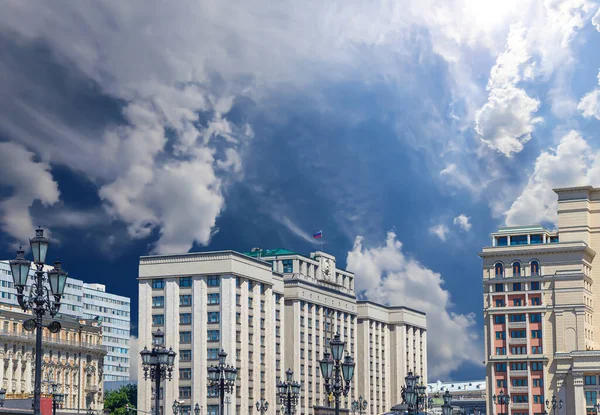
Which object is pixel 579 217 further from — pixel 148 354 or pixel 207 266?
pixel 148 354

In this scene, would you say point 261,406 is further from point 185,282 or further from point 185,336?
point 185,282

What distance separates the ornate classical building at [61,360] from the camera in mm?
131125

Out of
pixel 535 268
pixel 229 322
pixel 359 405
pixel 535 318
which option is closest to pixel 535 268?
pixel 535 268

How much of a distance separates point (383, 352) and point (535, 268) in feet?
190

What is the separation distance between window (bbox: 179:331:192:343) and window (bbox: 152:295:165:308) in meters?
4.79

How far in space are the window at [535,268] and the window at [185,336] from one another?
4534cm

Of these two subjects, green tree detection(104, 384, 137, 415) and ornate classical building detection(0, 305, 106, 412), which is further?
green tree detection(104, 384, 137, 415)

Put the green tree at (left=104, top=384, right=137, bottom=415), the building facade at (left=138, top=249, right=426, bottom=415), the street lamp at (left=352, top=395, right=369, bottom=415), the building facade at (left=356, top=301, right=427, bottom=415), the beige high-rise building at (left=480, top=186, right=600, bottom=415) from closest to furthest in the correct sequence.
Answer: the beige high-rise building at (left=480, top=186, right=600, bottom=415), the building facade at (left=138, top=249, right=426, bottom=415), the street lamp at (left=352, top=395, right=369, bottom=415), the green tree at (left=104, top=384, right=137, bottom=415), the building facade at (left=356, top=301, right=427, bottom=415)

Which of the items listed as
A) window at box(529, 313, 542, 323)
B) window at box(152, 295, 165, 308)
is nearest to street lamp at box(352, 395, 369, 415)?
window at box(529, 313, 542, 323)

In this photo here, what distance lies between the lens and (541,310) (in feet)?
445

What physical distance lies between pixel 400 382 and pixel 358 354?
49.5 ft

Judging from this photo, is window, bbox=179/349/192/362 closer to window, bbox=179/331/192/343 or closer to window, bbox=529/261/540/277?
window, bbox=179/331/192/343

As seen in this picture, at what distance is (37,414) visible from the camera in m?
32.6

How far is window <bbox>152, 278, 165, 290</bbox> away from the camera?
138125 mm
